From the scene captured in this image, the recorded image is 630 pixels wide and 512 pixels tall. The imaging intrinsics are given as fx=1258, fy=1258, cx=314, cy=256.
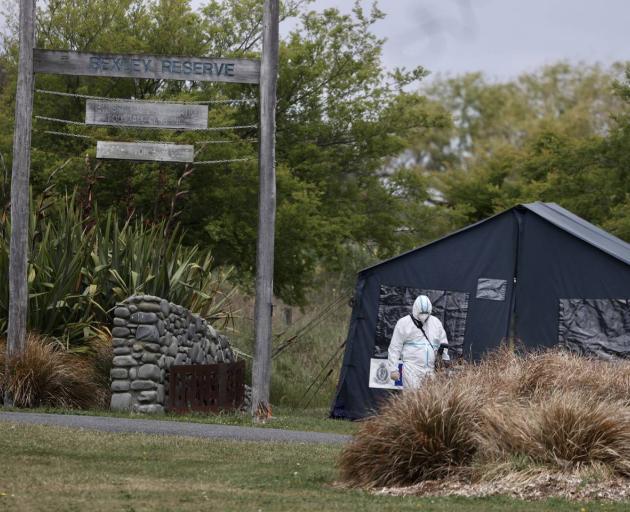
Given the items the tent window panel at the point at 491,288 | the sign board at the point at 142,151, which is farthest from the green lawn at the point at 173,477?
the tent window panel at the point at 491,288

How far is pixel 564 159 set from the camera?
A: 2984 cm

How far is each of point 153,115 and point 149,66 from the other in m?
0.61

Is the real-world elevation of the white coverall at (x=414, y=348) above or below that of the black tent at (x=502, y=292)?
below

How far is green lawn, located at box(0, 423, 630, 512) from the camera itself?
8031 mm

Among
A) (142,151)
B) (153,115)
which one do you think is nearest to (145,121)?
Result: (153,115)

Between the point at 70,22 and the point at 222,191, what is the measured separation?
190 inches

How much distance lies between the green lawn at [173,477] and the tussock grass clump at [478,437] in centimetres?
42

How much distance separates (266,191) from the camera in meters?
15.3

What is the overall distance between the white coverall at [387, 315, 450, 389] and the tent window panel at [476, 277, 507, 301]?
2.51m

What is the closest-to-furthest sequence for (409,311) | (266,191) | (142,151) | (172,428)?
(172,428)
(266,191)
(142,151)
(409,311)

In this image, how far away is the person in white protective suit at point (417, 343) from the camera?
1378cm

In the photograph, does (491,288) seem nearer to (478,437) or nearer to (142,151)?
(142,151)

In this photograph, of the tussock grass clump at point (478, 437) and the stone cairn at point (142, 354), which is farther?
the stone cairn at point (142, 354)

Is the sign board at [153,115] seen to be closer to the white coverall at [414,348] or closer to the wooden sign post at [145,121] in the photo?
the wooden sign post at [145,121]
